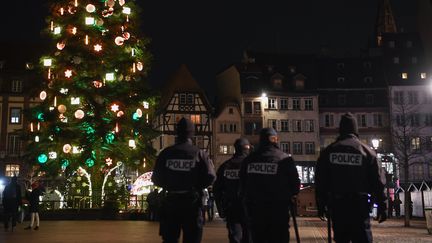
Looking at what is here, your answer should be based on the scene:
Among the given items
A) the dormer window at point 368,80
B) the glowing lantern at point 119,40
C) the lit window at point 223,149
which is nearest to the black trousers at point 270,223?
the glowing lantern at point 119,40

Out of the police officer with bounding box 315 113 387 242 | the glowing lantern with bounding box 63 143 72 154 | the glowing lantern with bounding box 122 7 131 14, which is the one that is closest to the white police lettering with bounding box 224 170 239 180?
Answer: the police officer with bounding box 315 113 387 242

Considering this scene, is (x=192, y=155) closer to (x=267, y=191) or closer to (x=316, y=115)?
(x=267, y=191)

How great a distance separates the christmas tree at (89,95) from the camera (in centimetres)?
2850

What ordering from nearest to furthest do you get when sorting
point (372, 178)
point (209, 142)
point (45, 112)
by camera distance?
point (372, 178), point (45, 112), point (209, 142)

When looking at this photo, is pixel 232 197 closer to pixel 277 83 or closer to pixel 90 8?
pixel 90 8

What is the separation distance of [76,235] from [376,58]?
67.9 meters

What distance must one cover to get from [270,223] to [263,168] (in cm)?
81

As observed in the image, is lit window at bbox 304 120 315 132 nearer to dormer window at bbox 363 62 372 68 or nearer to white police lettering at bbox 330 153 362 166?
dormer window at bbox 363 62 372 68

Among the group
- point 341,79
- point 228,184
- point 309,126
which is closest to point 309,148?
point 309,126

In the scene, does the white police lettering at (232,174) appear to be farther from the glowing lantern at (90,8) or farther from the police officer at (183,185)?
the glowing lantern at (90,8)

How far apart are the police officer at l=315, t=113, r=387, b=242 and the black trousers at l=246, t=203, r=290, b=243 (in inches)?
20.9

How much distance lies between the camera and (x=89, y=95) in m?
28.6

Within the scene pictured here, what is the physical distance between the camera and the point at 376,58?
80875 mm

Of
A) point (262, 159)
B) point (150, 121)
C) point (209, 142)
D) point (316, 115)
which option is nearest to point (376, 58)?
point (316, 115)
